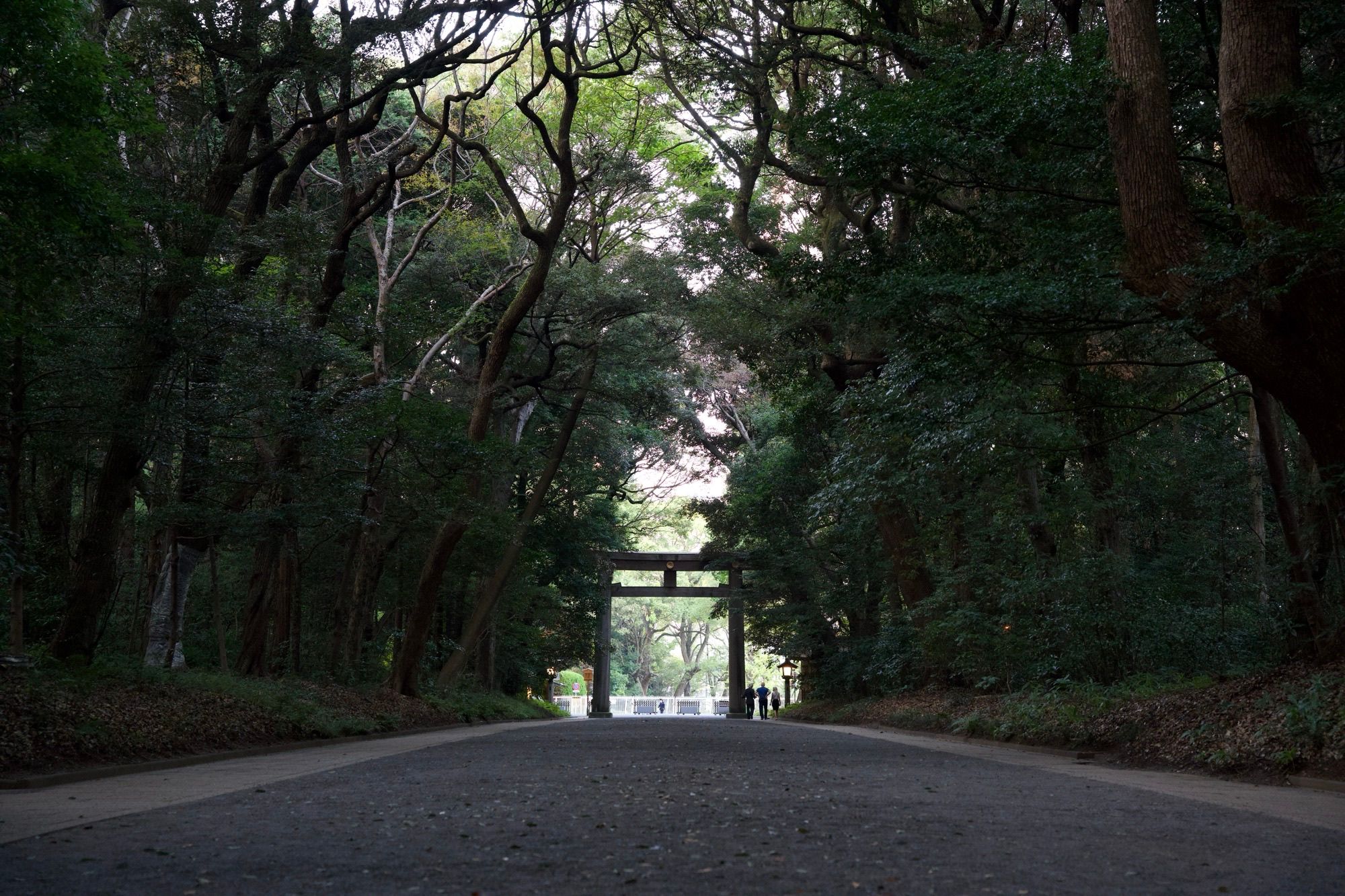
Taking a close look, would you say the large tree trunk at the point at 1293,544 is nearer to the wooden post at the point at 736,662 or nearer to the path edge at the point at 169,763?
the path edge at the point at 169,763

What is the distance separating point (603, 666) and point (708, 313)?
19.9 meters

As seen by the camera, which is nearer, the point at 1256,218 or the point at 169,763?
the point at 1256,218

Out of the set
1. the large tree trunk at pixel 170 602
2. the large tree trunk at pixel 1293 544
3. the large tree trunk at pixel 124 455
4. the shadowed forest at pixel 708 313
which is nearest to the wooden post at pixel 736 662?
the shadowed forest at pixel 708 313

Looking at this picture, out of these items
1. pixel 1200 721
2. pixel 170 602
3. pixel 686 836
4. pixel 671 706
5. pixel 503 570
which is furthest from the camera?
pixel 671 706

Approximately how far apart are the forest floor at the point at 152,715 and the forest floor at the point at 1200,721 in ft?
26.0

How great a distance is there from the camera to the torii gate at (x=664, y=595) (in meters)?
35.1

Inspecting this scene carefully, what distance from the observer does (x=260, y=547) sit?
14359 millimetres

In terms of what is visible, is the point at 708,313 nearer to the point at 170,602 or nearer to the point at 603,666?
the point at 170,602

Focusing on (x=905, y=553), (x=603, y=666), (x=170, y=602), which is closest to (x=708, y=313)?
(x=905, y=553)

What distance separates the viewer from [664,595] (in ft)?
120

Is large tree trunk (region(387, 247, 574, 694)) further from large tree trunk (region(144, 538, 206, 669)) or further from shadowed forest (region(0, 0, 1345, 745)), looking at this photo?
large tree trunk (region(144, 538, 206, 669))

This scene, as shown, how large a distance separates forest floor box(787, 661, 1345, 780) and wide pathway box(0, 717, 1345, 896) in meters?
0.56

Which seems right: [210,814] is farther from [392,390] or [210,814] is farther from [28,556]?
[392,390]

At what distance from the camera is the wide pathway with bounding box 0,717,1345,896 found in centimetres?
341
